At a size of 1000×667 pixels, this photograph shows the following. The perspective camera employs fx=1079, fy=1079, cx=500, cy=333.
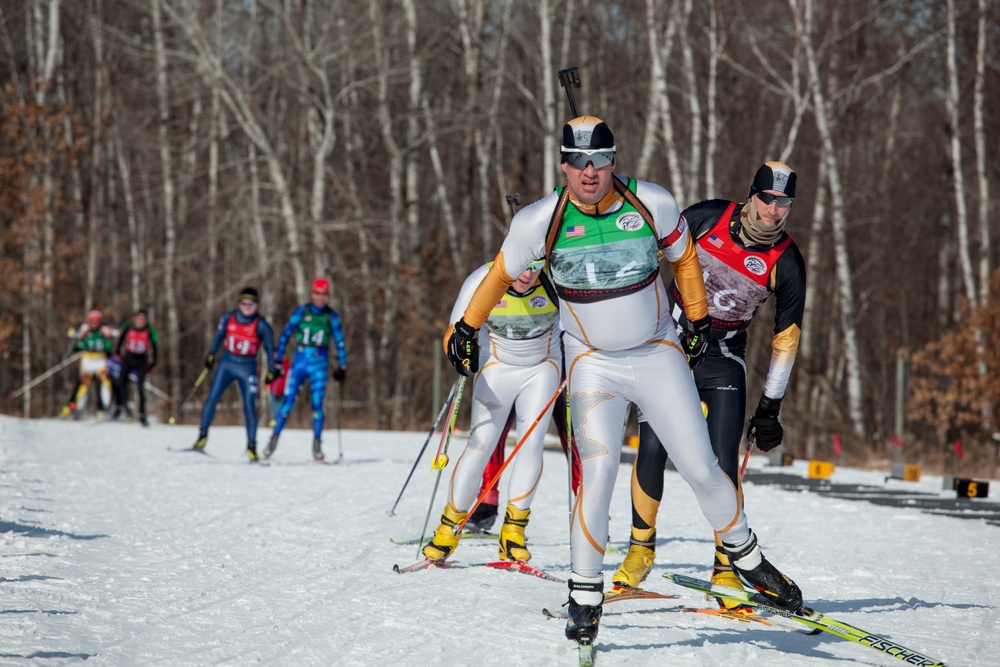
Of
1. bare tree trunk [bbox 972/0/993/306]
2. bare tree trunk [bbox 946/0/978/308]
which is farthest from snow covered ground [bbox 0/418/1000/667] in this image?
bare tree trunk [bbox 972/0/993/306]

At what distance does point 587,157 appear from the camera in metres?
4.71

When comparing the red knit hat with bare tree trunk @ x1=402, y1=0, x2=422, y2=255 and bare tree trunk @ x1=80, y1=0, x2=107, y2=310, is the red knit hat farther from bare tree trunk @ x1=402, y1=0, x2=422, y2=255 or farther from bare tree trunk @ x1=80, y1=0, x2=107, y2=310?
bare tree trunk @ x1=80, y1=0, x2=107, y2=310

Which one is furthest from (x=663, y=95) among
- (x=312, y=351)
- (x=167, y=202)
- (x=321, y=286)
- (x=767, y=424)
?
(x=767, y=424)

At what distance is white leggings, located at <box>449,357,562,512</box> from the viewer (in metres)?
7.05

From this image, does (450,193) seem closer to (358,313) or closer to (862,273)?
(358,313)

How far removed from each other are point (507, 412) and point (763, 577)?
255 cm

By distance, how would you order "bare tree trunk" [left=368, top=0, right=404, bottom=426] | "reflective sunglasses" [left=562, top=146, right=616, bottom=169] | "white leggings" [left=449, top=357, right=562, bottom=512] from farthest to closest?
1. "bare tree trunk" [left=368, top=0, right=404, bottom=426]
2. "white leggings" [left=449, top=357, right=562, bottom=512]
3. "reflective sunglasses" [left=562, top=146, right=616, bottom=169]

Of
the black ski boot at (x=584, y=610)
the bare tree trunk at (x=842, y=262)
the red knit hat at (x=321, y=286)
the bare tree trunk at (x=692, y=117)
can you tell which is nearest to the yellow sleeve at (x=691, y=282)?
the black ski boot at (x=584, y=610)

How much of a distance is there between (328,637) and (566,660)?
106 centimetres

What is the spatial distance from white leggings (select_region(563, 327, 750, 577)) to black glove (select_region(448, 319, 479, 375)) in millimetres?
565

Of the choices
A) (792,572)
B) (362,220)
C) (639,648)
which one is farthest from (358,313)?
(639,648)

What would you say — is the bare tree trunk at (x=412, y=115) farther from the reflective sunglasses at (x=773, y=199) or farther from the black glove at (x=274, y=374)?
the reflective sunglasses at (x=773, y=199)

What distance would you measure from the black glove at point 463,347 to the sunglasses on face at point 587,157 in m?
0.97

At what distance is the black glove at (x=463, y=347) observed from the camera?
5199 millimetres
